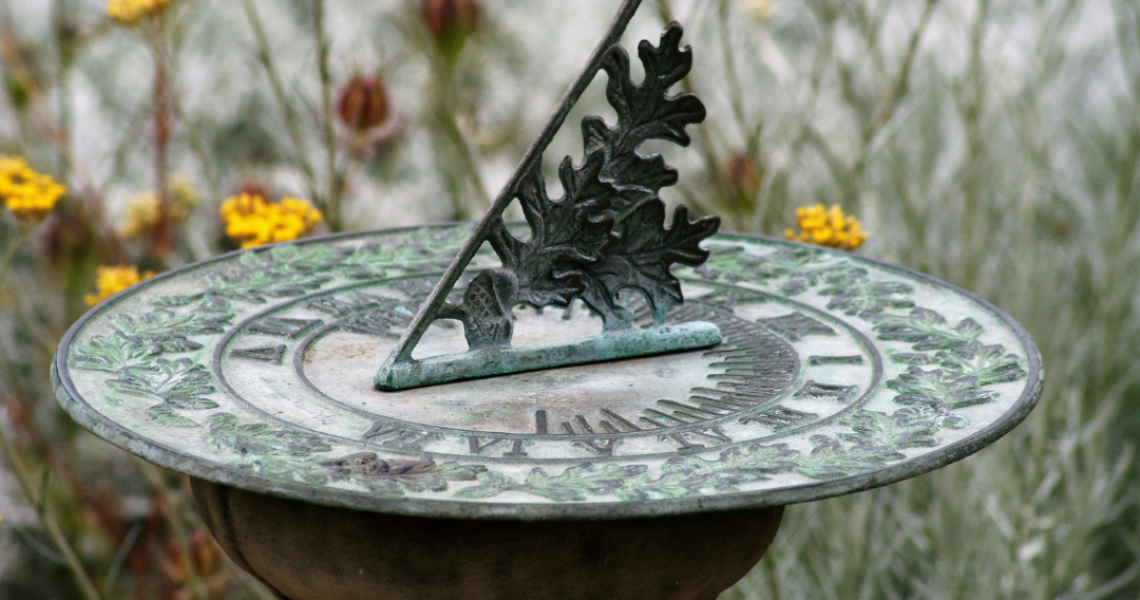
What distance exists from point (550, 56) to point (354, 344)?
3.27m

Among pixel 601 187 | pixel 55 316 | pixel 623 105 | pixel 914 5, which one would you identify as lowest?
pixel 55 316

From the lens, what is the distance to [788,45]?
4.51 meters

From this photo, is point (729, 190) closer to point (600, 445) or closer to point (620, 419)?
point (620, 419)

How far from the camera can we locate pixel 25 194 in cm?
207

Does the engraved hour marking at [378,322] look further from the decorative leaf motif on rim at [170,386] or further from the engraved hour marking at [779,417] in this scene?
the engraved hour marking at [779,417]

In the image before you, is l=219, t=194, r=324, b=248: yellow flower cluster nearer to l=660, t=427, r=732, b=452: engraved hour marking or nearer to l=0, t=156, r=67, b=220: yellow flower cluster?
l=0, t=156, r=67, b=220: yellow flower cluster

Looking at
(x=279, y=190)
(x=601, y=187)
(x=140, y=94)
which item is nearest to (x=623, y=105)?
(x=601, y=187)

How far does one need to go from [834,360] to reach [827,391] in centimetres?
13

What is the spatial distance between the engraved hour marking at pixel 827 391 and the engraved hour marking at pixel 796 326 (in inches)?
7.6

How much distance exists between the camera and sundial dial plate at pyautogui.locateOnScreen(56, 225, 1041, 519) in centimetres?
125

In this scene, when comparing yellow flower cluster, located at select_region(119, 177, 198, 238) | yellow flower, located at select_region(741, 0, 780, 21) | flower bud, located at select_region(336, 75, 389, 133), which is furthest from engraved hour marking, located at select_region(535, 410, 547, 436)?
yellow flower, located at select_region(741, 0, 780, 21)

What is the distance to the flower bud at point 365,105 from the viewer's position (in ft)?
8.82

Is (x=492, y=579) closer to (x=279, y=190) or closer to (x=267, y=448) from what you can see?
(x=267, y=448)

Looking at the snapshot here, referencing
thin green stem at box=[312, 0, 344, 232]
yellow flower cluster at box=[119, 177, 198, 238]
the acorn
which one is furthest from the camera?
yellow flower cluster at box=[119, 177, 198, 238]
